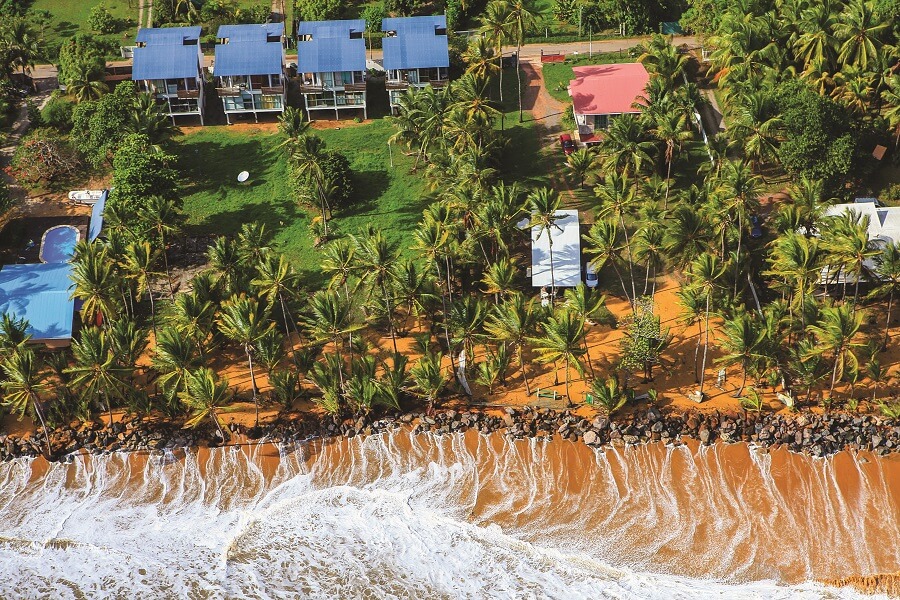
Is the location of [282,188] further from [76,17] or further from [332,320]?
[76,17]

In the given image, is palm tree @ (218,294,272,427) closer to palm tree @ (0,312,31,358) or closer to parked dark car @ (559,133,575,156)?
palm tree @ (0,312,31,358)

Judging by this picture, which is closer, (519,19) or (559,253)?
(559,253)

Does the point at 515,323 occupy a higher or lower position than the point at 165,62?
lower

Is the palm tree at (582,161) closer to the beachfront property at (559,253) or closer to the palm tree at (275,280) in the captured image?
the beachfront property at (559,253)

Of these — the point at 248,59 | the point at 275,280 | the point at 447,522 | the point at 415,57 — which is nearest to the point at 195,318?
the point at 275,280

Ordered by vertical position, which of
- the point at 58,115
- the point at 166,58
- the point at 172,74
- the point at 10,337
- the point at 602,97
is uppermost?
the point at 166,58

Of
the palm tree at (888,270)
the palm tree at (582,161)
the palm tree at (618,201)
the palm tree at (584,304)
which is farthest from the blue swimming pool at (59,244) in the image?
the palm tree at (888,270)
